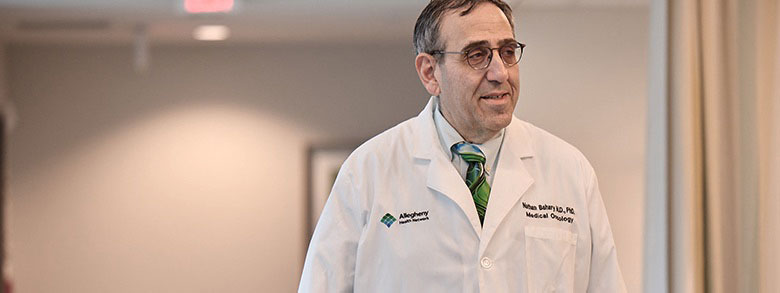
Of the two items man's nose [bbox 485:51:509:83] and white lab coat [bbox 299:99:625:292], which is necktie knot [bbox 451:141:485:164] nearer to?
white lab coat [bbox 299:99:625:292]

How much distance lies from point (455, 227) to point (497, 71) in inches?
11.3

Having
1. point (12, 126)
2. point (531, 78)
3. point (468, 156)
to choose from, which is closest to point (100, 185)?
point (12, 126)

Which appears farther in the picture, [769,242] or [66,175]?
[66,175]

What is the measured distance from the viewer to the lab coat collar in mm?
1805

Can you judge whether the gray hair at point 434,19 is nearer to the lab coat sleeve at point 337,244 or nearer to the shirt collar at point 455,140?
the shirt collar at point 455,140

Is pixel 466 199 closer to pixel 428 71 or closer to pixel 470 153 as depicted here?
pixel 470 153

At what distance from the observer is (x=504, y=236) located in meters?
1.80

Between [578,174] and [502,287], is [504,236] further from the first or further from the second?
[578,174]

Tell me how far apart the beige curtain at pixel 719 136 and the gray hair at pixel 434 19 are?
684mm

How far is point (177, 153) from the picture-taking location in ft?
19.5

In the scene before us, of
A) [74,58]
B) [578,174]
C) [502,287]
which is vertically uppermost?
[74,58]

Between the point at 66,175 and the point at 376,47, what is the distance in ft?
6.45

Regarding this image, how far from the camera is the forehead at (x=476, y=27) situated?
5.81 ft

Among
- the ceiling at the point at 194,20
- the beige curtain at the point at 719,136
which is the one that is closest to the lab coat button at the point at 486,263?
the beige curtain at the point at 719,136
